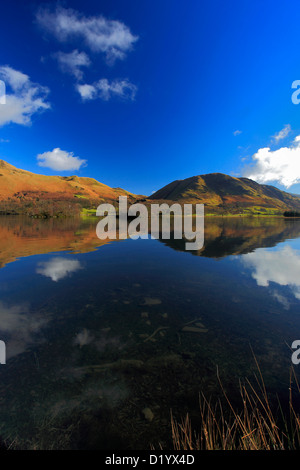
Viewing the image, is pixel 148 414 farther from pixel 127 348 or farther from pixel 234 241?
pixel 234 241

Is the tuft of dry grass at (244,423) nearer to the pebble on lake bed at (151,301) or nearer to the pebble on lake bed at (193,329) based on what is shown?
the pebble on lake bed at (193,329)

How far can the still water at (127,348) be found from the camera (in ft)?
13.6

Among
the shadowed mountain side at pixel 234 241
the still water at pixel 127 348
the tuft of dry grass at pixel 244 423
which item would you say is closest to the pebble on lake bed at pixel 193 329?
the still water at pixel 127 348

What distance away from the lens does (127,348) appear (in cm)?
652

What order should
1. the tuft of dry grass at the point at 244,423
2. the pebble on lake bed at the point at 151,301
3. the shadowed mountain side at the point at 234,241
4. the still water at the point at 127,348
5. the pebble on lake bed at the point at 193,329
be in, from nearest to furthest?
the tuft of dry grass at the point at 244,423 → the still water at the point at 127,348 → the pebble on lake bed at the point at 193,329 → the pebble on lake bed at the point at 151,301 → the shadowed mountain side at the point at 234,241

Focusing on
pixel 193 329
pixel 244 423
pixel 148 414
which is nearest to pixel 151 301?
pixel 193 329

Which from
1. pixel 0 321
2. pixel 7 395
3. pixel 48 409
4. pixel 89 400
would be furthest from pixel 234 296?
pixel 0 321

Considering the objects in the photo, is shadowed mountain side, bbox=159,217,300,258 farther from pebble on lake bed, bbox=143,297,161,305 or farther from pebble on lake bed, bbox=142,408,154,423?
pebble on lake bed, bbox=142,408,154,423

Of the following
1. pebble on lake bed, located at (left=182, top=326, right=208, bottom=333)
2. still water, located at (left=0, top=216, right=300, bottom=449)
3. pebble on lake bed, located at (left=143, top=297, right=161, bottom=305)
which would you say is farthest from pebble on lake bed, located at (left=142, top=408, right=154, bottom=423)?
pebble on lake bed, located at (left=143, top=297, right=161, bottom=305)

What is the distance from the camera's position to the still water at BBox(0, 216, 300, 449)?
13.6 feet

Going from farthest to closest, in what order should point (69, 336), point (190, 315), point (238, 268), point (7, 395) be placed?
1. point (238, 268)
2. point (190, 315)
3. point (69, 336)
4. point (7, 395)

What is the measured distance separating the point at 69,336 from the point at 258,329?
791 cm
